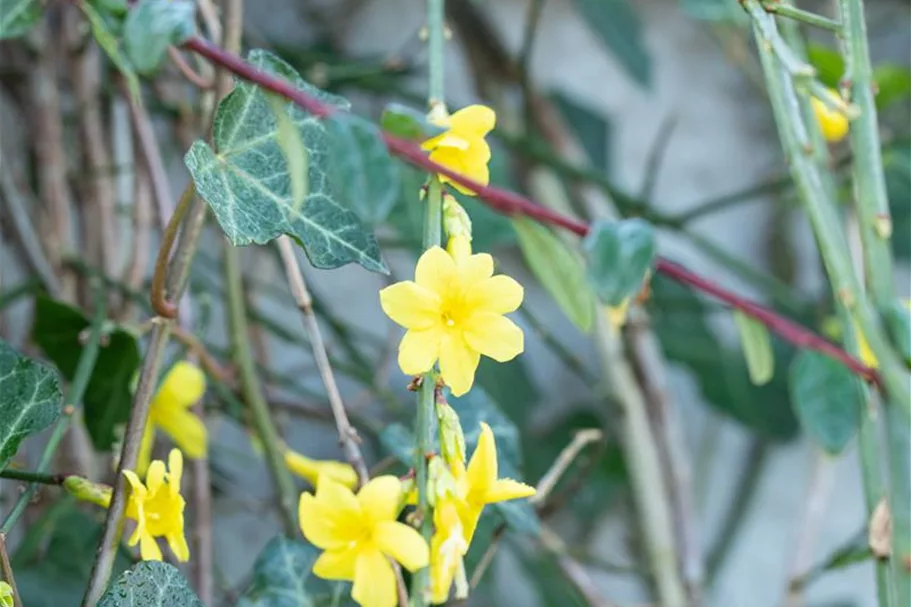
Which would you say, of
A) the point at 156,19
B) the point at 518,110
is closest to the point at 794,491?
the point at 518,110

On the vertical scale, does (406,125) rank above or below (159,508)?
above

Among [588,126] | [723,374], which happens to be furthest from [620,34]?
[723,374]

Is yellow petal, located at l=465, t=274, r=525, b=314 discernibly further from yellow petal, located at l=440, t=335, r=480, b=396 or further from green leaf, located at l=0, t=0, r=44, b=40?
green leaf, located at l=0, t=0, r=44, b=40

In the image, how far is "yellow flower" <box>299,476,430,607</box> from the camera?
0.40 m

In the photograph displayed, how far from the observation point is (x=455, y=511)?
39 cm

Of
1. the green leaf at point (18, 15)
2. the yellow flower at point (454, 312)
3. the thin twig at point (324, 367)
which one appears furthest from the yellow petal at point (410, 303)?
the green leaf at point (18, 15)

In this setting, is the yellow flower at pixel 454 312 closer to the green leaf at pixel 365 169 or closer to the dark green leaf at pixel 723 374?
the green leaf at pixel 365 169

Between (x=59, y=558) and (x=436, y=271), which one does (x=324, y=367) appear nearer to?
(x=436, y=271)

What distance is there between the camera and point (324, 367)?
583mm

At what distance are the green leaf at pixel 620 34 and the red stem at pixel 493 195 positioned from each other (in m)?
0.84

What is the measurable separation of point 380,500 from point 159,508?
0.12 meters

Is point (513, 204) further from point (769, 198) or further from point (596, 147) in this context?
point (769, 198)

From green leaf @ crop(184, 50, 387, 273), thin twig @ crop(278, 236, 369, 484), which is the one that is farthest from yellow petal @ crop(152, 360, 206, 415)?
green leaf @ crop(184, 50, 387, 273)

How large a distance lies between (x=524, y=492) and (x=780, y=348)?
3.36ft
